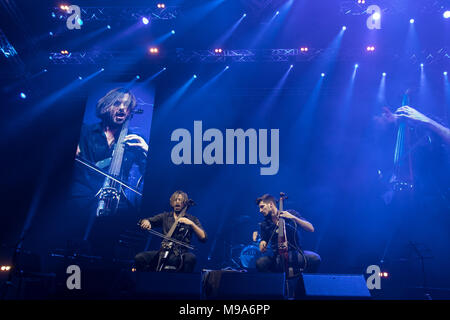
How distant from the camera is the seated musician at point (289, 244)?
5.29 metres

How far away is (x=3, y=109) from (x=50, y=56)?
1774 mm

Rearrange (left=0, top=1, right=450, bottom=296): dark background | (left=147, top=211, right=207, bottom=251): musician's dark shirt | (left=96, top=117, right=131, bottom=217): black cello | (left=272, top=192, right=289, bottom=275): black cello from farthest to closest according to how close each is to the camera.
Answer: (left=96, top=117, right=131, bottom=217): black cello, (left=0, top=1, right=450, bottom=296): dark background, (left=147, top=211, right=207, bottom=251): musician's dark shirt, (left=272, top=192, right=289, bottom=275): black cello

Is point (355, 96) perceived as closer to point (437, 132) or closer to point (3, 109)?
point (437, 132)

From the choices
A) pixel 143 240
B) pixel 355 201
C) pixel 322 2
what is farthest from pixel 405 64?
pixel 143 240

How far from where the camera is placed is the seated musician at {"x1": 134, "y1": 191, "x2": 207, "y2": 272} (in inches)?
210

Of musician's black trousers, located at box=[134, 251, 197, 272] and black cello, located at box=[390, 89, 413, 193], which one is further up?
black cello, located at box=[390, 89, 413, 193]

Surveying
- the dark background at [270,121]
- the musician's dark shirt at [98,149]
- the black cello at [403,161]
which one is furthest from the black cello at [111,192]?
the black cello at [403,161]

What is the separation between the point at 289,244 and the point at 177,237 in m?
1.61

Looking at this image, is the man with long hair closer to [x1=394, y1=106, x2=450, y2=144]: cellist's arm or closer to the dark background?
the dark background

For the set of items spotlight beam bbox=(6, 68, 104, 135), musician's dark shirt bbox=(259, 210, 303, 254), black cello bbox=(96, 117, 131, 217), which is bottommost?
musician's dark shirt bbox=(259, 210, 303, 254)

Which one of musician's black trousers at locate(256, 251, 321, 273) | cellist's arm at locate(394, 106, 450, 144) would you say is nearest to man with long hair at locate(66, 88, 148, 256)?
musician's black trousers at locate(256, 251, 321, 273)

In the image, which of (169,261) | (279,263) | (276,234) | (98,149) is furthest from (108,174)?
(279,263)

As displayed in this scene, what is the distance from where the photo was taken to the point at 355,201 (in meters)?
8.46

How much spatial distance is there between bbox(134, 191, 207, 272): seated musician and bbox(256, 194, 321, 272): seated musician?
890mm
